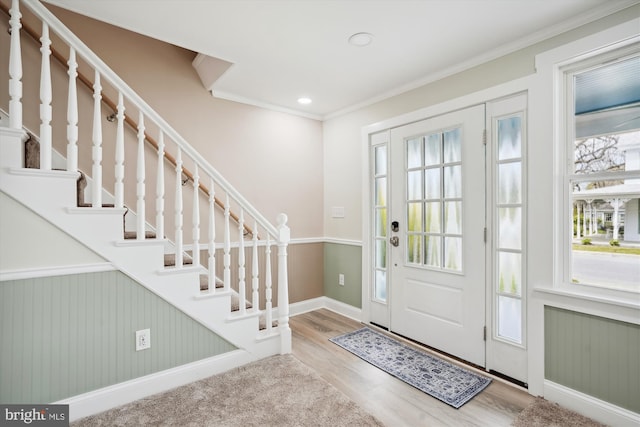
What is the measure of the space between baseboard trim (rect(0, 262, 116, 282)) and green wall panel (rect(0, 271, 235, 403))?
24mm

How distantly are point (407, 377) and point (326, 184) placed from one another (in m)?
2.34

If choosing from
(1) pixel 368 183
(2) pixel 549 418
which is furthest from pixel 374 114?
(2) pixel 549 418

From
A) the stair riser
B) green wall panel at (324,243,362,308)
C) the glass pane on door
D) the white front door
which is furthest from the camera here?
green wall panel at (324,243,362,308)

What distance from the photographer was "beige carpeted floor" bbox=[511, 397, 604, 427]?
176cm

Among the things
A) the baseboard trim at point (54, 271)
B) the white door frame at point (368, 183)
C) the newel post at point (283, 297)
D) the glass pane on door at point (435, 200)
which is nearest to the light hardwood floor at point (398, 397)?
the newel post at point (283, 297)

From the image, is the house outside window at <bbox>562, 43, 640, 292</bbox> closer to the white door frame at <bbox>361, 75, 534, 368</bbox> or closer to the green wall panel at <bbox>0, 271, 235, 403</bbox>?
the white door frame at <bbox>361, 75, 534, 368</bbox>

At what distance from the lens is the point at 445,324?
262 cm

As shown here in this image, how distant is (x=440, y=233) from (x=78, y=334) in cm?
267

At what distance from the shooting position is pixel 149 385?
1.98m

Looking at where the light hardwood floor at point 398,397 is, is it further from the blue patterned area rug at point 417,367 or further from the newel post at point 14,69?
the newel post at point 14,69

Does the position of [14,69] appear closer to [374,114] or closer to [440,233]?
[374,114]

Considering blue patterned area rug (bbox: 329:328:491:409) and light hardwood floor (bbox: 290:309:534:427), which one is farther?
blue patterned area rug (bbox: 329:328:491:409)

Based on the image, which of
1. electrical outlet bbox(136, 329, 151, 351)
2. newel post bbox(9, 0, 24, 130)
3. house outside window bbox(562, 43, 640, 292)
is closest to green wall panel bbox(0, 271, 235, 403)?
electrical outlet bbox(136, 329, 151, 351)

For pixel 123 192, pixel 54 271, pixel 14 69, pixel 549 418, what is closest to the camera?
pixel 14 69
